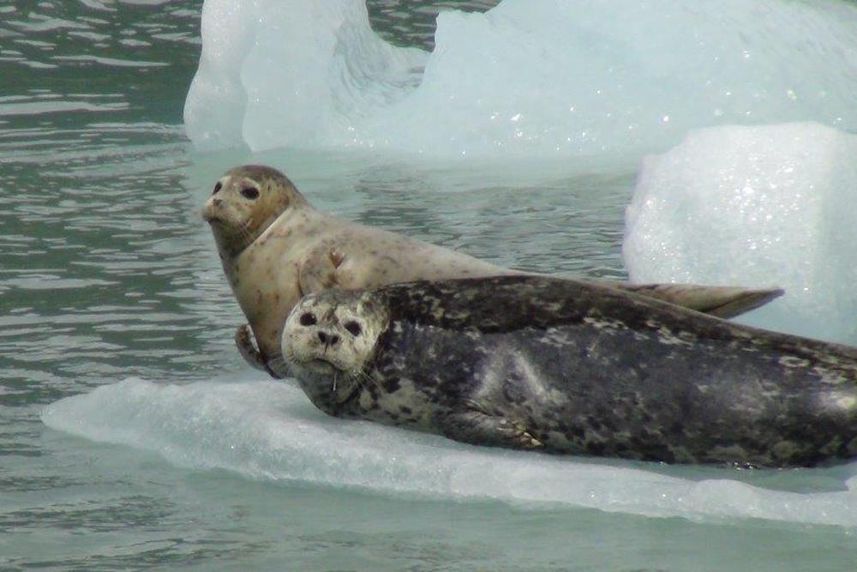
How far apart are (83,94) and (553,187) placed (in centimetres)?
447

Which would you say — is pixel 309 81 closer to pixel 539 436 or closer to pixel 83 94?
pixel 83 94

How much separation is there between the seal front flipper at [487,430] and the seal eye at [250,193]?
135cm

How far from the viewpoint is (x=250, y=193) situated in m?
5.95

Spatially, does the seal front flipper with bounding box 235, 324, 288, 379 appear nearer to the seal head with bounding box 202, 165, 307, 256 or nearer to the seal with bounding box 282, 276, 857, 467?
the seal head with bounding box 202, 165, 307, 256

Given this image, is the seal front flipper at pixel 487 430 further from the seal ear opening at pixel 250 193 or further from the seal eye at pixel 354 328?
the seal ear opening at pixel 250 193

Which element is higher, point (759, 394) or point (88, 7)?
point (759, 394)

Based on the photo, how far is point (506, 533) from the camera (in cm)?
410

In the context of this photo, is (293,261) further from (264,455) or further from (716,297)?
(716,297)

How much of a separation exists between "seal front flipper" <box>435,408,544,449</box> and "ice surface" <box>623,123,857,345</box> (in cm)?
140

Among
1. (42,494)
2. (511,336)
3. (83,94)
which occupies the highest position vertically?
(511,336)

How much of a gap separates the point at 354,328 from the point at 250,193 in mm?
1067

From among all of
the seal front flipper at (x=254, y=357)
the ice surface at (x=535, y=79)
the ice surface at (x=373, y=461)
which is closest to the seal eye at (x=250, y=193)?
the seal front flipper at (x=254, y=357)

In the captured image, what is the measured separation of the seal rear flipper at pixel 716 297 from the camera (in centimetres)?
547

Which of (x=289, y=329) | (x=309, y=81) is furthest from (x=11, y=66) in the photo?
(x=289, y=329)
